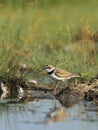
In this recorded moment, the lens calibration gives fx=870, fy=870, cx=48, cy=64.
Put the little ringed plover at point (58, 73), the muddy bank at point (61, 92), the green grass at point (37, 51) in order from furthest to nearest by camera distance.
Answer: the green grass at point (37, 51), the little ringed plover at point (58, 73), the muddy bank at point (61, 92)

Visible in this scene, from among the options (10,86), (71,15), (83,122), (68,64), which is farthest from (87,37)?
(71,15)

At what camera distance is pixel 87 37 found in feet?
56.5

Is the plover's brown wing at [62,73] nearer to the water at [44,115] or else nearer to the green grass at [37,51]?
the green grass at [37,51]

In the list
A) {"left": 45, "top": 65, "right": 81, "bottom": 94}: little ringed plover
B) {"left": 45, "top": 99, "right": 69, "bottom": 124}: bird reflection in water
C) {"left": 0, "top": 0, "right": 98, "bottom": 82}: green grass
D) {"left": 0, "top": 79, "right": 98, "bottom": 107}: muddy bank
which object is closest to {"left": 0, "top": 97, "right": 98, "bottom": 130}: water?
{"left": 45, "top": 99, "right": 69, "bottom": 124}: bird reflection in water

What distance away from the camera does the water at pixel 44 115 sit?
42.9 ft

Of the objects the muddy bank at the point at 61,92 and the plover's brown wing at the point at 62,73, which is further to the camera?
the plover's brown wing at the point at 62,73

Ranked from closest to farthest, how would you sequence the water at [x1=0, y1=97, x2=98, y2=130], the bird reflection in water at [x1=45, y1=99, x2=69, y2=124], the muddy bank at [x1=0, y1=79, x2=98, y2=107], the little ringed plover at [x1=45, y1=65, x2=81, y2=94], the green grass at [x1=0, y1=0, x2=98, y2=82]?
the water at [x1=0, y1=97, x2=98, y2=130], the bird reflection in water at [x1=45, y1=99, x2=69, y2=124], the muddy bank at [x1=0, y1=79, x2=98, y2=107], the little ringed plover at [x1=45, y1=65, x2=81, y2=94], the green grass at [x1=0, y1=0, x2=98, y2=82]

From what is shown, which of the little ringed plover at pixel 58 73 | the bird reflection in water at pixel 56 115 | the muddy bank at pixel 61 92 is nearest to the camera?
the bird reflection in water at pixel 56 115

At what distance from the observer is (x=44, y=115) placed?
13867mm

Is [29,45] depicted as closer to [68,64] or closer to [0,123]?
[68,64]

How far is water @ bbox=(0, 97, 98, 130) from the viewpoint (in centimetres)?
1307

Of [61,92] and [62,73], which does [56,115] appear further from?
[62,73]

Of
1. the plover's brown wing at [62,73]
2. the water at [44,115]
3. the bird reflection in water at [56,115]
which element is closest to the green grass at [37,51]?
the plover's brown wing at [62,73]

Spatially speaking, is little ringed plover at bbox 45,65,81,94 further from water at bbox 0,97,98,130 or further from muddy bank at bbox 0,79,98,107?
water at bbox 0,97,98,130
